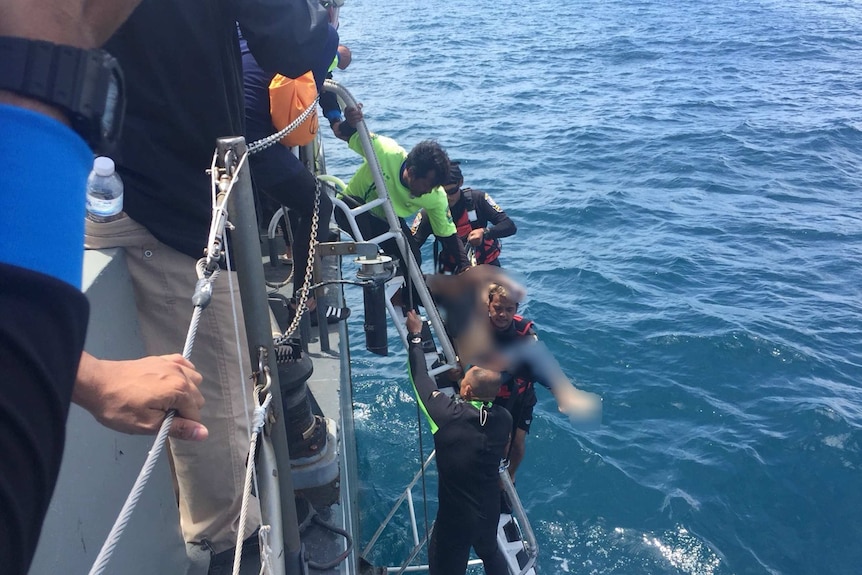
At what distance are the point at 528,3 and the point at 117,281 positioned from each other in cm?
3188

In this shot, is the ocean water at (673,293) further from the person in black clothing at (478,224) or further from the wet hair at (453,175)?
the wet hair at (453,175)

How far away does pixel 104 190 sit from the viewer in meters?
1.75

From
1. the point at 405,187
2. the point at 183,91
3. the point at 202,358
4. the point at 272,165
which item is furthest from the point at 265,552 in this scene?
the point at 405,187

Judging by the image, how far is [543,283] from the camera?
329 inches

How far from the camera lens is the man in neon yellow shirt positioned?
4.72 meters

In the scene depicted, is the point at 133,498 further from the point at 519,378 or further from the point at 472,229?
the point at 472,229

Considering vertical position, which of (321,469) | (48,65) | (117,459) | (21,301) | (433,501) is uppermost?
(48,65)

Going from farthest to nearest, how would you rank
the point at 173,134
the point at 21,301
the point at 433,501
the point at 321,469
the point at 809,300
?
the point at 809,300 → the point at 433,501 → the point at 321,469 → the point at 173,134 → the point at 21,301

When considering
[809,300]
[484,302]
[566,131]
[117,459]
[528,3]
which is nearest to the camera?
[117,459]

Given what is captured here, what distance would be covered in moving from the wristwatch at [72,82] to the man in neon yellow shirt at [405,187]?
382 centimetres

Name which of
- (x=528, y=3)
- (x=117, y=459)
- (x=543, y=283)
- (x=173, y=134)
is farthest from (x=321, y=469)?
(x=528, y=3)

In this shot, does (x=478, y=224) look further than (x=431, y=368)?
Yes

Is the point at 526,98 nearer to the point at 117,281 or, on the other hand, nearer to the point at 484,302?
the point at 484,302

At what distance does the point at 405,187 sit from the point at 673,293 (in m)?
4.43
